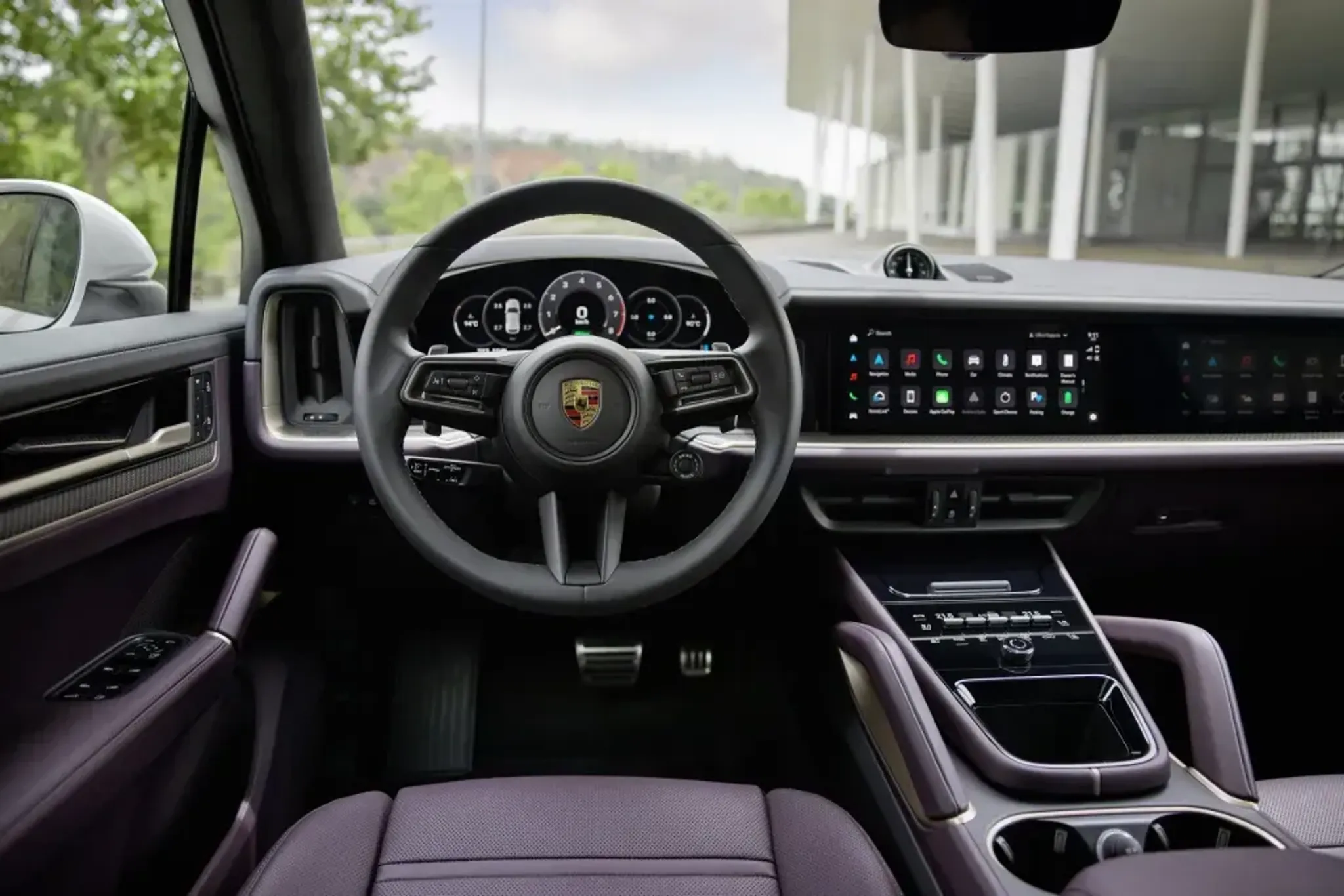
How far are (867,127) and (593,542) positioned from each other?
1691 millimetres

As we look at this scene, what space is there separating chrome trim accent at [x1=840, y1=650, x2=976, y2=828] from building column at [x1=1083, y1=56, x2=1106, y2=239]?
5.28 ft

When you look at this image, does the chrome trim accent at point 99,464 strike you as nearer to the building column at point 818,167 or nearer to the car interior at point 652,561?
the car interior at point 652,561

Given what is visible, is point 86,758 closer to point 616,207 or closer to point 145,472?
point 145,472

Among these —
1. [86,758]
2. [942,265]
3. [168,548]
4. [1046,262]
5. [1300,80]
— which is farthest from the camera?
[1300,80]

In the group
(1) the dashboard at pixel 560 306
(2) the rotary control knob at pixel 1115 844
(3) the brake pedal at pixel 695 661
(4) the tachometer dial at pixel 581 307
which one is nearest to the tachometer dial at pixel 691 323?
(1) the dashboard at pixel 560 306

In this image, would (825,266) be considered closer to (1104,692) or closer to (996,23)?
(996,23)

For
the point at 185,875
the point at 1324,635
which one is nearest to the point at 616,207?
the point at 185,875

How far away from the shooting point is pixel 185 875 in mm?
1770

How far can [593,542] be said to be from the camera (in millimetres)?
1759

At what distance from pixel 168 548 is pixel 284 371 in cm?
44

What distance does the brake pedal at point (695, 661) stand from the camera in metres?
2.60

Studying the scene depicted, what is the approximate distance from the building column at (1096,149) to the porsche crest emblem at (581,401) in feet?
6.44

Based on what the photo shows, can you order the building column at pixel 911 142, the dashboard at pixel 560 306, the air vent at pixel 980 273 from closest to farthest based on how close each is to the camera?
the dashboard at pixel 560 306
the air vent at pixel 980 273
the building column at pixel 911 142

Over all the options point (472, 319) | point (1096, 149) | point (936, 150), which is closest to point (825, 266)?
point (472, 319)
